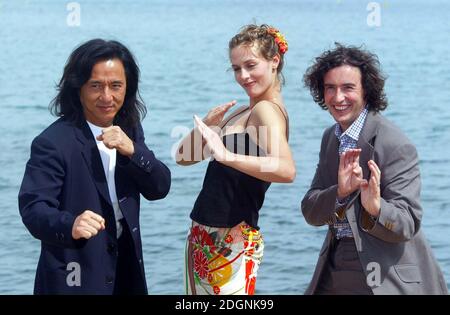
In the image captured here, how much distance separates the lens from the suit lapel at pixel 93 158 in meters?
4.28

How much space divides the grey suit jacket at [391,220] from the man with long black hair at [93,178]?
2.24 ft

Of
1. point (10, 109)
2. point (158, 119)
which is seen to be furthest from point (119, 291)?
point (10, 109)

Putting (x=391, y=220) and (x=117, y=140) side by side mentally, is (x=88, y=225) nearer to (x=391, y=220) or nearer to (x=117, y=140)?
(x=117, y=140)

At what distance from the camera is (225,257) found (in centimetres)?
447

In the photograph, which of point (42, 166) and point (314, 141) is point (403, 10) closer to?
point (314, 141)

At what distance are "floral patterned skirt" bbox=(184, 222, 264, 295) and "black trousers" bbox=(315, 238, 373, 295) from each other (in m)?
0.27

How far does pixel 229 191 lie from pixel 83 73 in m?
0.68

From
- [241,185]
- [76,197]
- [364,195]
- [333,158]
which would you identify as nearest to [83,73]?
[76,197]

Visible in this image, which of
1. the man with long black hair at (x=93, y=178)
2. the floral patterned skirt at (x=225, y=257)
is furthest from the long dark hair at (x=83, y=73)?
the floral patterned skirt at (x=225, y=257)

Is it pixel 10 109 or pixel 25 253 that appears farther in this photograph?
pixel 10 109

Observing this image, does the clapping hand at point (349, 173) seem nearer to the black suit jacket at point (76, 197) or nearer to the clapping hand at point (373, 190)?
the clapping hand at point (373, 190)

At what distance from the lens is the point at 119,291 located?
439 cm

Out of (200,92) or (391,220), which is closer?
(391,220)

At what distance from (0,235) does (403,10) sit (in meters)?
34.8
